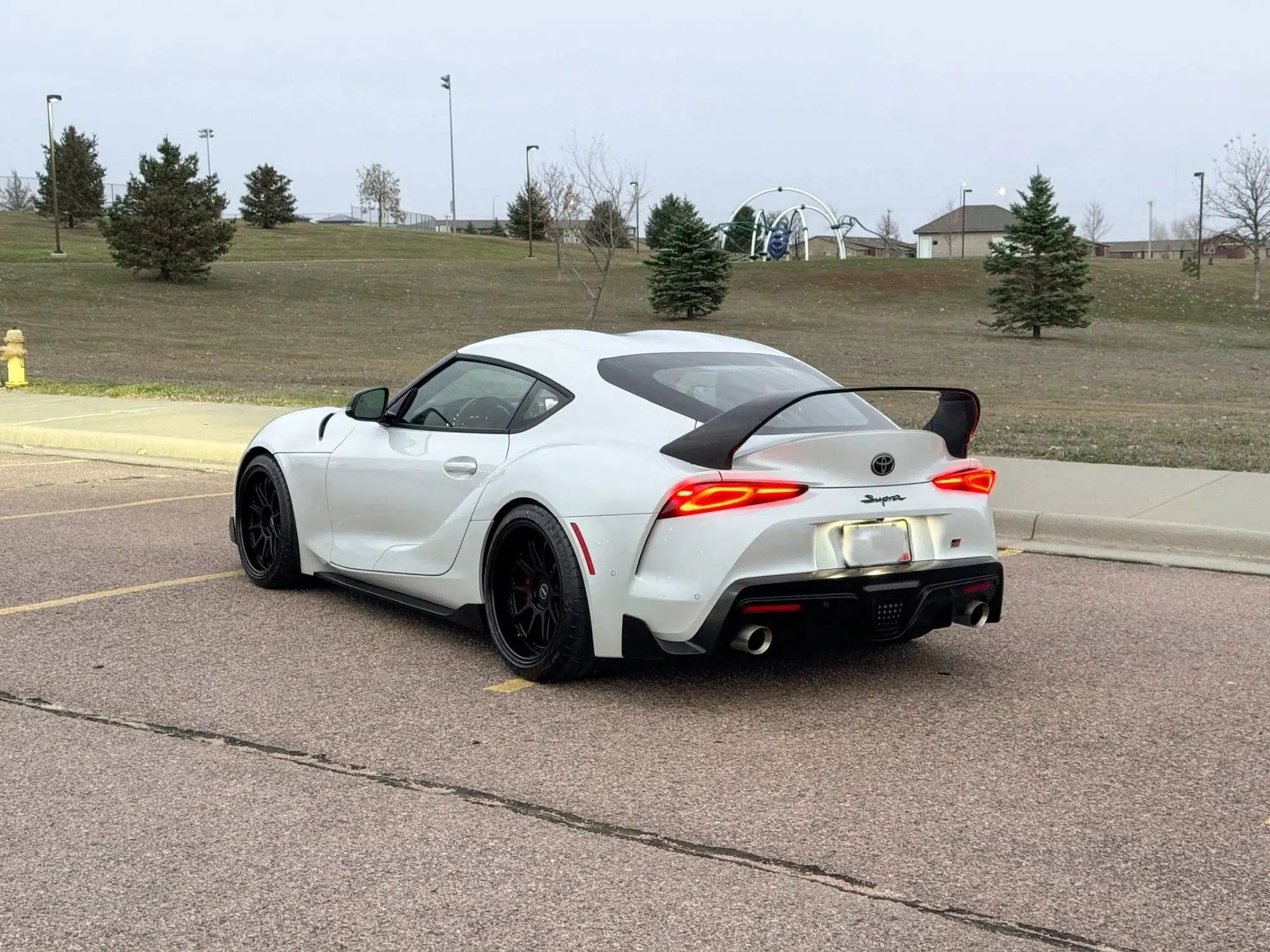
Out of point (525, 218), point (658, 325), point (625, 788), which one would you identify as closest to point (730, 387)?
point (625, 788)

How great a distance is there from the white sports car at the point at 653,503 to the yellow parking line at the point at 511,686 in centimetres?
6

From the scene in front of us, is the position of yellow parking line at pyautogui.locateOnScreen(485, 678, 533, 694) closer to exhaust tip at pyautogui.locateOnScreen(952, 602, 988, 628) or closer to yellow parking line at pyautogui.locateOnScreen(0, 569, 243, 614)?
exhaust tip at pyautogui.locateOnScreen(952, 602, 988, 628)

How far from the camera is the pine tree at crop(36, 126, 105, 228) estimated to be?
244ft

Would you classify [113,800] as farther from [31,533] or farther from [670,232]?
[670,232]

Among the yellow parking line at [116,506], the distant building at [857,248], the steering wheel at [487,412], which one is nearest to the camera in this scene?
the steering wheel at [487,412]

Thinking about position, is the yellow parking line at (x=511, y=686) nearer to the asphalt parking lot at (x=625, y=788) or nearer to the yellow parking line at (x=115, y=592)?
the asphalt parking lot at (x=625, y=788)

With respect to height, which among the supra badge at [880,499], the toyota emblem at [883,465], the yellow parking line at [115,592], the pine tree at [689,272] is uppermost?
→ the pine tree at [689,272]

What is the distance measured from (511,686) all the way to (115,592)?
8.90 ft

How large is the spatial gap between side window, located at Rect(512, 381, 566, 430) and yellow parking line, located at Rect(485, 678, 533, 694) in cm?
103

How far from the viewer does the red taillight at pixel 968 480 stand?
5.34 metres

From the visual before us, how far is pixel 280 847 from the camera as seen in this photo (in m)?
3.79

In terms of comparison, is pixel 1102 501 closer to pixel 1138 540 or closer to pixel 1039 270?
pixel 1138 540

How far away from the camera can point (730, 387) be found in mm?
5785

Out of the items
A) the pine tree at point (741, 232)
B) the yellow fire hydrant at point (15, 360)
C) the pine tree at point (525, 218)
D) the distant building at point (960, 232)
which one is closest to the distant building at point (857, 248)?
the distant building at point (960, 232)
